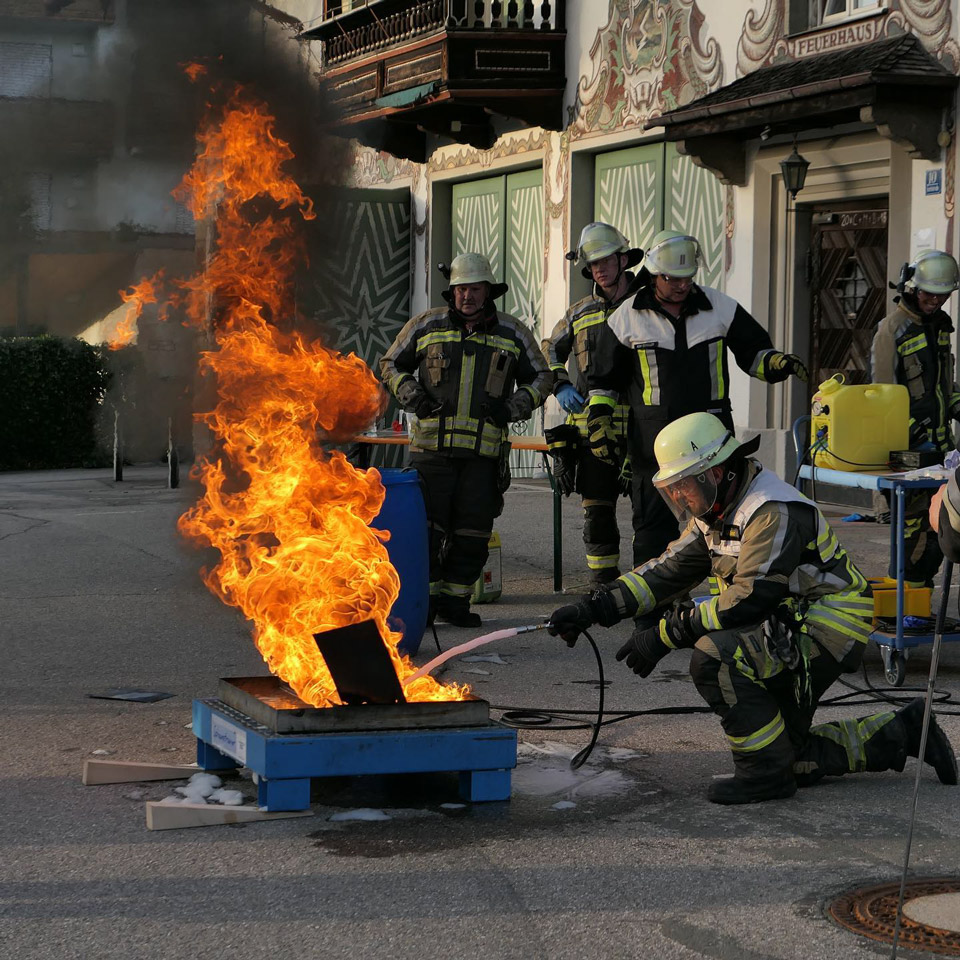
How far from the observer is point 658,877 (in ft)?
15.6

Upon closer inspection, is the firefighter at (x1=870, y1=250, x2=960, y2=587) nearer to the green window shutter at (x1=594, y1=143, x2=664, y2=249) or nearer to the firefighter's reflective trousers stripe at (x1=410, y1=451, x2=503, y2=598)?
the firefighter's reflective trousers stripe at (x1=410, y1=451, x2=503, y2=598)

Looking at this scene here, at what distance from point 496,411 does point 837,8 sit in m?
6.97

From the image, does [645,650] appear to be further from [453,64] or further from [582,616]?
[453,64]

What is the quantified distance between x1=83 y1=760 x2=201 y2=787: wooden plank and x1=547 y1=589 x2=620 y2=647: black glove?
1.45m

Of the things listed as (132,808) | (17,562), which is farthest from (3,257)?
(17,562)

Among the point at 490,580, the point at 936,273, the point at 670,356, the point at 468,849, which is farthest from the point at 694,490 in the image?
the point at 490,580

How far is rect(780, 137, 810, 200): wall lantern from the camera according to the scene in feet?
47.5

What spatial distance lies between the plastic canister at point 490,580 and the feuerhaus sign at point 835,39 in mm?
6318

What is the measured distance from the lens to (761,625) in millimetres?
5652

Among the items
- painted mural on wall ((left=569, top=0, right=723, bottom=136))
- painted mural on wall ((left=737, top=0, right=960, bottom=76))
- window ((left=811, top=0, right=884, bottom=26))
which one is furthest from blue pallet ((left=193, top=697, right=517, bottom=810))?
painted mural on wall ((left=569, top=0, right=723, bottom=136))

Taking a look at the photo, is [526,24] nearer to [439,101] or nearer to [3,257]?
[439,101]

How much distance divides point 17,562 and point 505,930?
8.65 meters

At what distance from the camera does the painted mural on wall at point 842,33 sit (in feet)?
42.8

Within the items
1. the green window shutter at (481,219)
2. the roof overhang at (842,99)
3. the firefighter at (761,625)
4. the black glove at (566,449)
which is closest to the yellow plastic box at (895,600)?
the black glove at (566,449)
